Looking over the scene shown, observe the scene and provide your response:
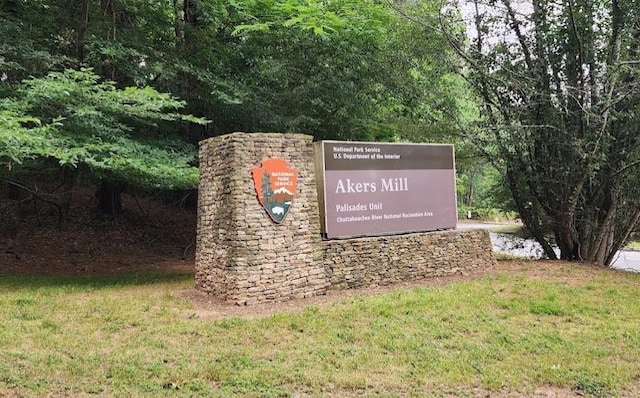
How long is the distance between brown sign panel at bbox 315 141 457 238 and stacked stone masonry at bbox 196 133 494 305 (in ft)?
0.77

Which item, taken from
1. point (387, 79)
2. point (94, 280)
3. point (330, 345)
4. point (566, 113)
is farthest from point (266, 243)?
point (566, 113)

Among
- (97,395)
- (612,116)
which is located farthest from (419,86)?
(97,395)

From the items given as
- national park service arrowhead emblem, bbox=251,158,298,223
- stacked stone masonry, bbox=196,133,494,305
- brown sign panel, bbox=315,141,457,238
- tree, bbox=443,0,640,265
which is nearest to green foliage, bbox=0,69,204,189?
stacked stone masonry, bbox=196,133,494,305

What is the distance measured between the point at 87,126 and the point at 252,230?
3405 mm

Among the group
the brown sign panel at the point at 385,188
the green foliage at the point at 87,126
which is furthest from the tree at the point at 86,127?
the brown sign panel at the point at 385,188

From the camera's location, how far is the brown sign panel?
7.74 meters

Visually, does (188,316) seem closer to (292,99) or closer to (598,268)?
(292,99)

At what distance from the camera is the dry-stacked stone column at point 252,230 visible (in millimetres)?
6797

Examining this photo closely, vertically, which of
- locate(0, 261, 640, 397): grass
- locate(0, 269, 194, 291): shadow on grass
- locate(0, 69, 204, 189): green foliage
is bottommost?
locate(0, 261, 640, 397): grass

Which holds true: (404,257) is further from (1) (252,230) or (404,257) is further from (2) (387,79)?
(2) (387,79)

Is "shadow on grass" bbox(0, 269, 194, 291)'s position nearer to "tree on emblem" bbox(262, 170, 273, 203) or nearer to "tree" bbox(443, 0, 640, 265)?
"tree on emblem" bbox(262, 170, 273, 203)

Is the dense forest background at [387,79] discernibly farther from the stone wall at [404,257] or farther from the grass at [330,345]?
the grass at [330,345]

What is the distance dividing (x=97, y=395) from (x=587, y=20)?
10.3 meters

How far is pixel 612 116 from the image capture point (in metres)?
9.67
